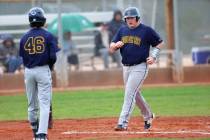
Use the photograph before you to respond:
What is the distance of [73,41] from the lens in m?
23.3

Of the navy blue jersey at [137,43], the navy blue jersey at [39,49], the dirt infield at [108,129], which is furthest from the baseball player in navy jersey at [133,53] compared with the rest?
the navy blue jersey at [39,49]

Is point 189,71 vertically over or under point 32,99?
under

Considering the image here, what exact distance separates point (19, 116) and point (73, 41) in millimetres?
8553

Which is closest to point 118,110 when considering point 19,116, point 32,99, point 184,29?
point 19,116

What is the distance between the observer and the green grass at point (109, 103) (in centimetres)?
1502

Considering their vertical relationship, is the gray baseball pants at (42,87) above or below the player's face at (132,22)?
below

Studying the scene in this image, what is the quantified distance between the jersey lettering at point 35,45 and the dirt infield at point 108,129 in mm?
1422

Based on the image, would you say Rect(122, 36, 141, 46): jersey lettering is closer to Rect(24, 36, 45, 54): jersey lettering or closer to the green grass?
Rect(24, 36, 45, 54): jersey lettering

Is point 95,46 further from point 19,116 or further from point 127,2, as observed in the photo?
point 19,116

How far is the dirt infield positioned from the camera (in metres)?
10.8

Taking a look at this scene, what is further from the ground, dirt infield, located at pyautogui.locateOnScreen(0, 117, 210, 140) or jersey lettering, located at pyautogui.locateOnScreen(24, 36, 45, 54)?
jersey lettering, located at pyautogui.locateOnScreen(24, 36, 45, 54)

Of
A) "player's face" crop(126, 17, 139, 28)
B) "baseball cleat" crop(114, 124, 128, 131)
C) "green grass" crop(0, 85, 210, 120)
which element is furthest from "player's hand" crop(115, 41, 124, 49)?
"green grass" crop(0, 85, 210, 120)

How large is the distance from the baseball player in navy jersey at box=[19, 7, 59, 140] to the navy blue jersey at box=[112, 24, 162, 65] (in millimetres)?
1623

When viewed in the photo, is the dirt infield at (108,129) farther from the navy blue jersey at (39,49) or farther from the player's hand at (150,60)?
the navy blue jersey at (39,49)
